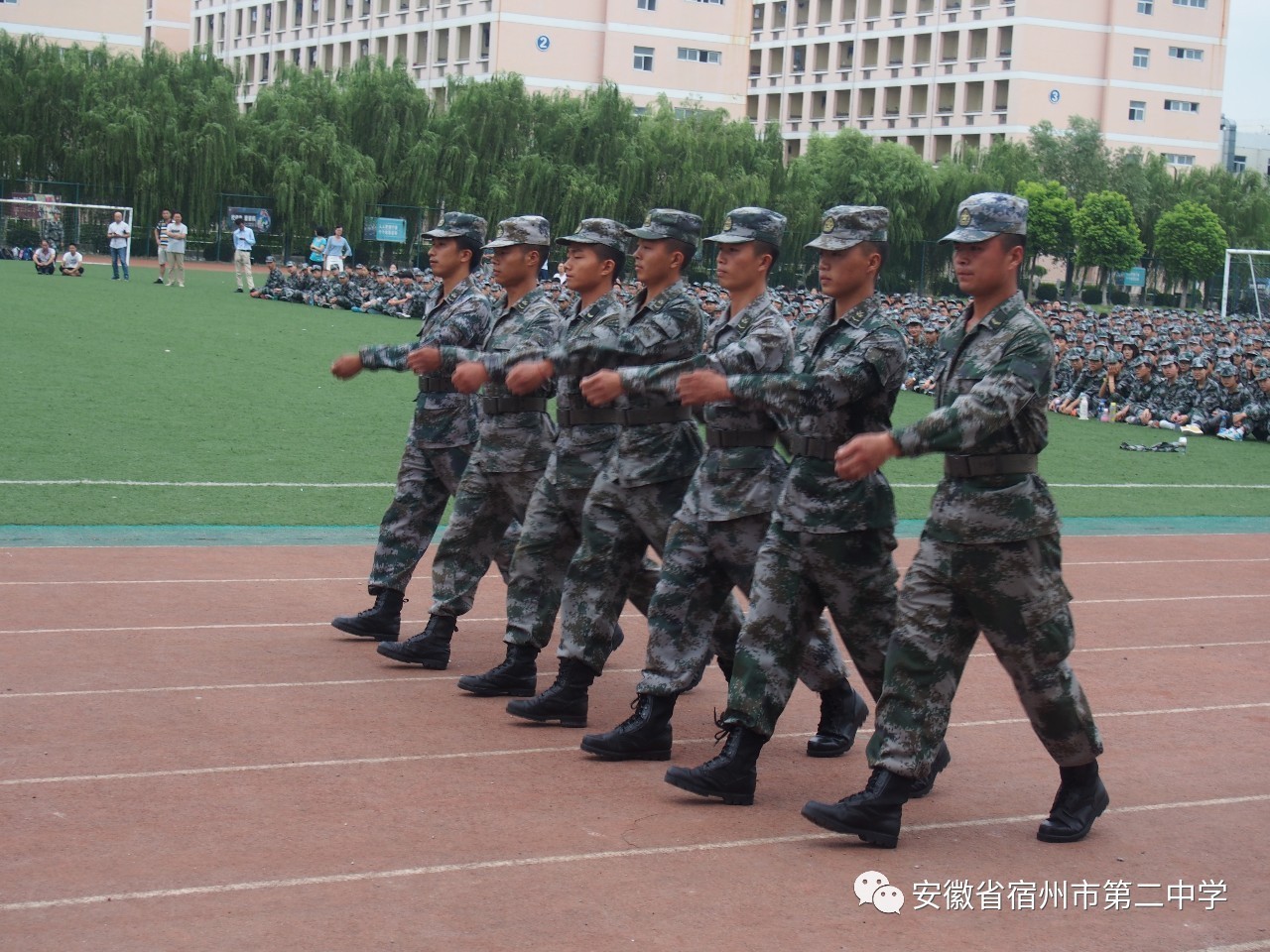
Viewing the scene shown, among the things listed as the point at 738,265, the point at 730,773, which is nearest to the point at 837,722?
the point at 730,773

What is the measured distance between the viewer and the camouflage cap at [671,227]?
6574mm

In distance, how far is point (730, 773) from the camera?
5.59 m

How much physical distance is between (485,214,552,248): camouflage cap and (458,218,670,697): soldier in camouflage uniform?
55cm

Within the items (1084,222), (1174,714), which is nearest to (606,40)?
(1084,222)

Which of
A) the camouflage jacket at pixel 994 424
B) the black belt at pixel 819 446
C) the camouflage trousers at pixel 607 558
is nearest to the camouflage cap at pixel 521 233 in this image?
the camouflage trousers at pixel 607 558

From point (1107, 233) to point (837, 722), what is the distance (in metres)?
62.9

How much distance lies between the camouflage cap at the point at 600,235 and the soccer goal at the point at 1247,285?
42167 millimetres

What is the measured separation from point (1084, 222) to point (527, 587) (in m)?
62.8

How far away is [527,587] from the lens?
274 inches

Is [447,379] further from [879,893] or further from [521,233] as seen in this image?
[879,893]

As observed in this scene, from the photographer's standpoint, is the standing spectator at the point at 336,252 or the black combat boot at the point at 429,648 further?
the standing spectator at the point at 336,252

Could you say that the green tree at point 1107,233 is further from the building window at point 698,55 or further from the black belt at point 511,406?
the black belt at point 511,406

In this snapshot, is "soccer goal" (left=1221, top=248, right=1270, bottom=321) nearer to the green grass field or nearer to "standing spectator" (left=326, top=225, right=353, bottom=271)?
"standing spectator" (left=326, top=225, right=353, bottom=271)

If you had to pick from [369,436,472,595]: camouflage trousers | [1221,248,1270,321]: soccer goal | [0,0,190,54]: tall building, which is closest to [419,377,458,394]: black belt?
[369,436,472,595]: camouflage trousers
